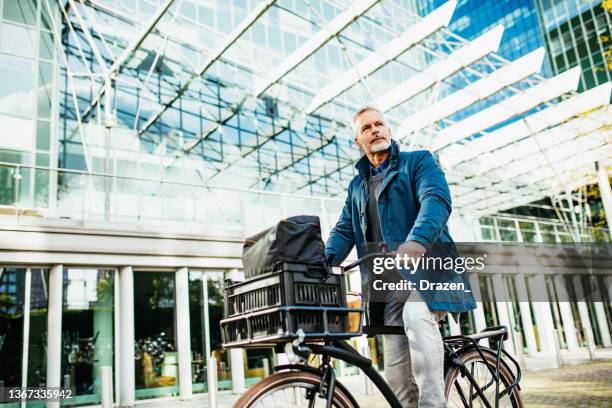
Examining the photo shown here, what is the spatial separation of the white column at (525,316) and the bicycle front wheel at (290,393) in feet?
60.6

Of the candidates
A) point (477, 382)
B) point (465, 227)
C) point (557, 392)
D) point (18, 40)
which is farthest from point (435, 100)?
point (477, 382)

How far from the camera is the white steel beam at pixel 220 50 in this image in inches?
552

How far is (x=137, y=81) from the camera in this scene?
17672 mm

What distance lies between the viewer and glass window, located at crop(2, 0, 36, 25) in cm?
1505

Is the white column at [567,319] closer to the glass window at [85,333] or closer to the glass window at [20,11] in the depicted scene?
the glass window at [85,333]

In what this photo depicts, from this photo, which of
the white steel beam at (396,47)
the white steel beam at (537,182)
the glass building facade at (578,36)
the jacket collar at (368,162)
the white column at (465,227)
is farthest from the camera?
the glass building facade at (578,36)

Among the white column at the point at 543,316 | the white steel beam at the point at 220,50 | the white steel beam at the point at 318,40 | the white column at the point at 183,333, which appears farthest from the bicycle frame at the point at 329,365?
the white column at the point at 543,316

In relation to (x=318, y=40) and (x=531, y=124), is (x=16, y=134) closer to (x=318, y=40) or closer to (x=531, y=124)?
(x=318, y=40)

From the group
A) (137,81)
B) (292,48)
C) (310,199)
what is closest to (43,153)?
(137,81)

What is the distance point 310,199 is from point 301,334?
12.5 metres

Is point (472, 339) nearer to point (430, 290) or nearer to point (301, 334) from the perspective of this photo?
point (430, 290)

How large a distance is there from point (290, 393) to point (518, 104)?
701 inches

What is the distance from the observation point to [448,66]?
16828 millimetres

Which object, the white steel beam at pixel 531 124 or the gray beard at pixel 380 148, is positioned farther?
the white steel beam at pixel 531 124
